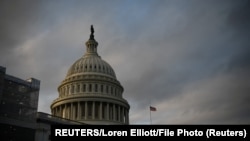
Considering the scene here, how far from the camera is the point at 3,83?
5741cm

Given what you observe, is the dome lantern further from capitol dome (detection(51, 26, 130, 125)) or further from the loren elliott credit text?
the loren elliott credit text

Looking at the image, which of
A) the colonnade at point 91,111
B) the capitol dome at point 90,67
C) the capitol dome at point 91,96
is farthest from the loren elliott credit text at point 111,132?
the capitol dome at point 90,67

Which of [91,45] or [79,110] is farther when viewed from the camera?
[91,45]

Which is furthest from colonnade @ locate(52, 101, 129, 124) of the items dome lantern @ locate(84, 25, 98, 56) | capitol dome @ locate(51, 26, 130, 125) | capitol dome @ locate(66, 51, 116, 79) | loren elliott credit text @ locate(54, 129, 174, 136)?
loren elliott credit text @ locate(54, 129, 174, 136)

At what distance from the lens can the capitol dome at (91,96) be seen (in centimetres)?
10456

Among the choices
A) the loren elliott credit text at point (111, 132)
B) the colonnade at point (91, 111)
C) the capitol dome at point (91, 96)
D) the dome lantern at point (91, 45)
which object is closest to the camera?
the loren elliott credit text at point (111, 132)

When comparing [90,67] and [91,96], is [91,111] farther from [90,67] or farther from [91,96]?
[90,67]

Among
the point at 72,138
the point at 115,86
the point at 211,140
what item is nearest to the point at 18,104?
the point at 72,138

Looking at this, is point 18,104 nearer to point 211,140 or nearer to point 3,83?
point 3,83

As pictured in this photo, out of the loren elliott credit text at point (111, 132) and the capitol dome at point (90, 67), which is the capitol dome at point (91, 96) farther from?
the loren elliott credit text at point (111, 132)

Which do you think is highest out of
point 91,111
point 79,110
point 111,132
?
point 79,110

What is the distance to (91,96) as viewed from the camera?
10512 centimetres

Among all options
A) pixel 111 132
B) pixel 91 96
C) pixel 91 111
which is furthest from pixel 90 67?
pixel 111 132

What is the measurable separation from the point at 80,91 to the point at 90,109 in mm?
7358
